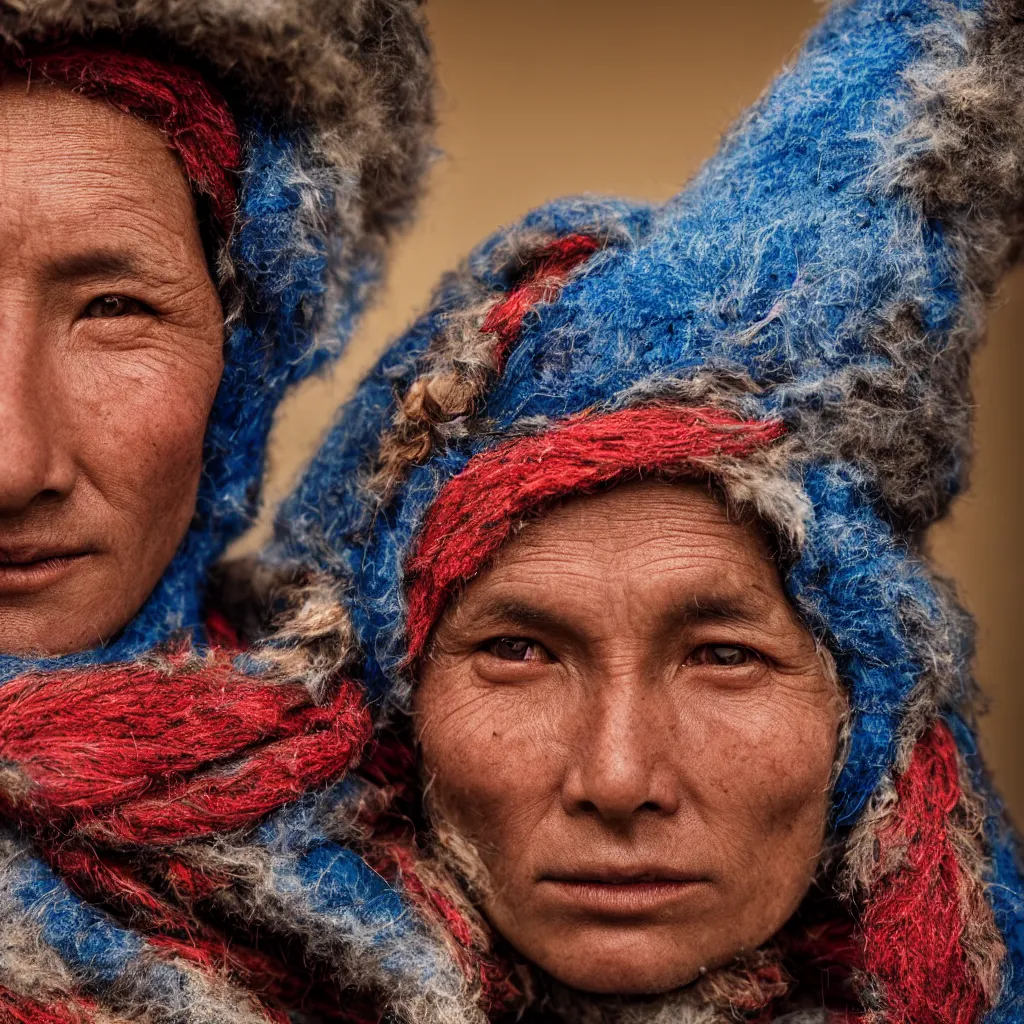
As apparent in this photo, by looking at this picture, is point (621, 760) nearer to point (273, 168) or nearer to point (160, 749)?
point (160, 749)

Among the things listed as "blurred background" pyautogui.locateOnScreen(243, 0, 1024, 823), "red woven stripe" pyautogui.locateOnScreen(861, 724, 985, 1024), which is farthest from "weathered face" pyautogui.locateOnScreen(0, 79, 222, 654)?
"blurred background" pyautogui.locateOnScreen(243, 0, 1024, 823)

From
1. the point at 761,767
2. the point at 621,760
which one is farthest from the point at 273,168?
the point at 761,767

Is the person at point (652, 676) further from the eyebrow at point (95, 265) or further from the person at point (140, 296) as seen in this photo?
the eyebrow at point (95, 265)

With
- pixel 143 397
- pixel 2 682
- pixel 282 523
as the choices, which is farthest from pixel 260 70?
pixel 2 682

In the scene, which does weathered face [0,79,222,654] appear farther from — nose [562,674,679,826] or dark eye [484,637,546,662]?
nose [562,674,679,826]

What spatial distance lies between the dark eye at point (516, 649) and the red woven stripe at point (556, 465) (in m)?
0.10

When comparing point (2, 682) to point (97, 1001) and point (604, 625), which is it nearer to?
point (97, 1001)

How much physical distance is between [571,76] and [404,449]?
2.54 meters

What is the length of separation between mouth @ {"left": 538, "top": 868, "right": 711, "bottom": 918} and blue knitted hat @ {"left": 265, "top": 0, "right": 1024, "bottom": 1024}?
0.87 feet

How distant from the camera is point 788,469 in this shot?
80.2 inches

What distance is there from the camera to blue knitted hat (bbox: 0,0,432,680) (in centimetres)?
201

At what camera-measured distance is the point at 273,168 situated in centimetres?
219

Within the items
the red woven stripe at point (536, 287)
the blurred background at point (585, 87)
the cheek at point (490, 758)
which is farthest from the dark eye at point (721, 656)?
the blurred background at point (585, 87)

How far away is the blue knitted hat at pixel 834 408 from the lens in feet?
6.70
